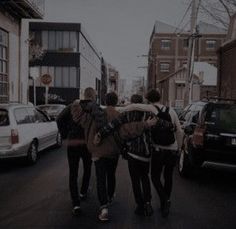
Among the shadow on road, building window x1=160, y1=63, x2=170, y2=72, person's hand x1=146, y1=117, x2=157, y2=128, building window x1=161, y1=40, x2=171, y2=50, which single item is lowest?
the shadow on road

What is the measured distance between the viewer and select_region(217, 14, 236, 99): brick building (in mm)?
22203

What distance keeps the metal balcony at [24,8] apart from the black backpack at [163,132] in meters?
17.4

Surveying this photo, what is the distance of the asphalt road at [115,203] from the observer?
5.55 meters

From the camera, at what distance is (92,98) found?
19.5ft

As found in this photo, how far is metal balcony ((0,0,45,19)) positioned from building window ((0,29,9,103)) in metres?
1.37

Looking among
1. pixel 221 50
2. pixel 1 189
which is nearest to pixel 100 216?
pixel 1 189

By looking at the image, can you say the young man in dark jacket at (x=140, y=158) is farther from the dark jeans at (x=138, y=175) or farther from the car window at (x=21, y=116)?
the car window at (x=21, y=116)

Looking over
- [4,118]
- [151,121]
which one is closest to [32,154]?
[4,118]

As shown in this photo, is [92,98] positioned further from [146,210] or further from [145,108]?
[146,210]

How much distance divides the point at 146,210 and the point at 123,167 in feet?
14.6

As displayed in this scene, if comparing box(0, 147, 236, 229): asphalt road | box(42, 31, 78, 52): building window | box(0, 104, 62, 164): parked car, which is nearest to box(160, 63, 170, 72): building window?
box(42, 31, 78, 52): building window

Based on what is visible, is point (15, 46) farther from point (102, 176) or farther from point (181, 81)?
point (181, 81)

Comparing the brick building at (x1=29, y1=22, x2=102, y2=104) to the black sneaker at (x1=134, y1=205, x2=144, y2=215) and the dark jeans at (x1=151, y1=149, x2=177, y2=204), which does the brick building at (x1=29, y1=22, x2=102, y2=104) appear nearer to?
the dark jeans at (x1=151, y1=149, x2=177, y2=204)

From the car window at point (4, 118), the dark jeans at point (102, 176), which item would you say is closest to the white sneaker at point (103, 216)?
the dark jeans at point (102, 176)
